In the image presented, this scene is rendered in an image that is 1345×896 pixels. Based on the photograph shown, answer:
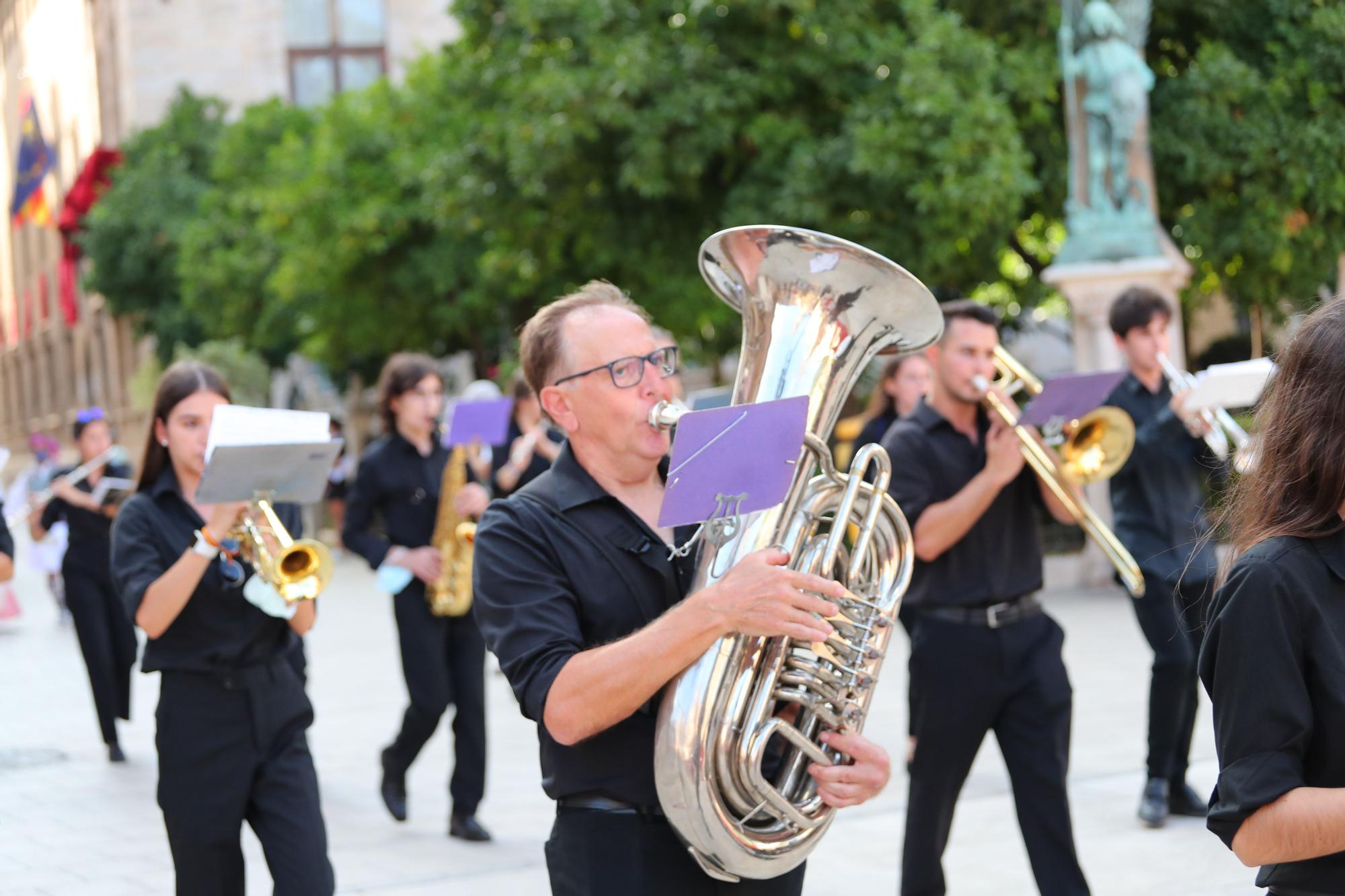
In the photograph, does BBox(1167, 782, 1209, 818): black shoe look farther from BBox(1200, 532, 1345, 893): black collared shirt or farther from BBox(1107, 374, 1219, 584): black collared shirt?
BBox(1200, 532, 1345, 893): black collared shirt

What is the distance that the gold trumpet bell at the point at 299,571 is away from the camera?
3791mm

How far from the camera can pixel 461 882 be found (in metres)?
5.71

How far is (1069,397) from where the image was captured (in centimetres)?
478

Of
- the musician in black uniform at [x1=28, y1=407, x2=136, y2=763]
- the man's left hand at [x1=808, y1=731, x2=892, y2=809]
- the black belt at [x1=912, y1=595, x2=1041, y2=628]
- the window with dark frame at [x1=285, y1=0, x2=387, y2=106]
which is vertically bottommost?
the musician in black uniform at [x1=28, y1=407, x2=136, y2=763]

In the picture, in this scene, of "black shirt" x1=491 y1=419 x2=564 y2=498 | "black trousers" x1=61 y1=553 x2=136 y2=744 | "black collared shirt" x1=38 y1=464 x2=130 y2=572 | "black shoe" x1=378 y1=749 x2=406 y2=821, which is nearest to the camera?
"black shoe" x1=378 y1=749 x2=406 y2=821

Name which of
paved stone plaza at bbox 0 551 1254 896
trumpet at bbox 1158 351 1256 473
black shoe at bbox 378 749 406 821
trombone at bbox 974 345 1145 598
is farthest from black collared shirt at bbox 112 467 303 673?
trumpet at bbox 1158 351 1256 473

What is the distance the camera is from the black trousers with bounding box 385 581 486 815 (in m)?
6.34

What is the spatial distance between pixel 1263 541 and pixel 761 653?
824 millimetres

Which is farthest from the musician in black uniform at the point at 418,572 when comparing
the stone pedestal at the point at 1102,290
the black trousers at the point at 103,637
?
the stone pedestal at the point at 1102,290

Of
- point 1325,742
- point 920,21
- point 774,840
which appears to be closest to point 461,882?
point 774,840

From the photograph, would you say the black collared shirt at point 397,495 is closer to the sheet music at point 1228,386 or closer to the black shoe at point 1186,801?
the sheet music at point 1228,386

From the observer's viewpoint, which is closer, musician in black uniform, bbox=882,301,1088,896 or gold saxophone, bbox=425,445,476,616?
musician in black uniform, bbox=882,301,1088,896

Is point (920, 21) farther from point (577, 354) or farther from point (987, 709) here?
point (577, 354)

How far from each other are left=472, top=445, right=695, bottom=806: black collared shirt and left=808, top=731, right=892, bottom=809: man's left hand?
0.28 meters
